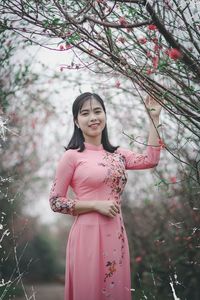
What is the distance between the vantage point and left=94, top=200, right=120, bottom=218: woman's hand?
2455mm

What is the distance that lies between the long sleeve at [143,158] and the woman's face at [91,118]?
255mm

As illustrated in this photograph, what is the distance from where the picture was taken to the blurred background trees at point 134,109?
95.3 inches

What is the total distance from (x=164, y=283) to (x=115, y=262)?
2.69 meters

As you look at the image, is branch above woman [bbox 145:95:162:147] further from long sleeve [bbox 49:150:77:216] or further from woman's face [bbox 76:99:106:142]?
long sleeve [bbox 49:150:77:216]

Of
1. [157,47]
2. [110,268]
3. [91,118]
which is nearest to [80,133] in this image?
[91,118]

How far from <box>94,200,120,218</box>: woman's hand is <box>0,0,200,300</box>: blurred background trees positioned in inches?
13.6

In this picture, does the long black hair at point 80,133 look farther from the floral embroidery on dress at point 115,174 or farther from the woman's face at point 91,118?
the floral embroidery on dress at point 115,174

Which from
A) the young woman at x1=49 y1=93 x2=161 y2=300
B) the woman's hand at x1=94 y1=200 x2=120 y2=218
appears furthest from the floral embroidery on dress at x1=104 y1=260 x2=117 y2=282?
the woman's hand at x1=94 y1=200 x2=120 y2=218

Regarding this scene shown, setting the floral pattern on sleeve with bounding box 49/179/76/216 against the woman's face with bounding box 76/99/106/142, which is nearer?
the floral pattern on sleeve with bounding box 49/179/76/216

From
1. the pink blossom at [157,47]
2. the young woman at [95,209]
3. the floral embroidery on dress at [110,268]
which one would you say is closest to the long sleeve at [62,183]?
the young woman at [95,209]

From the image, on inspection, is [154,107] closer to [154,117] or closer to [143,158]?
[154,117]

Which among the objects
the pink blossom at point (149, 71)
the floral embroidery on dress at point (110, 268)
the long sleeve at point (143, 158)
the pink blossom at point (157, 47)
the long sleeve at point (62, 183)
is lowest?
the floral embroidery on dress at point (110, 268)

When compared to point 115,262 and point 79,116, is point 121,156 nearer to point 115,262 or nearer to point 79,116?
point 79,116

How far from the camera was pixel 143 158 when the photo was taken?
2678 mm
